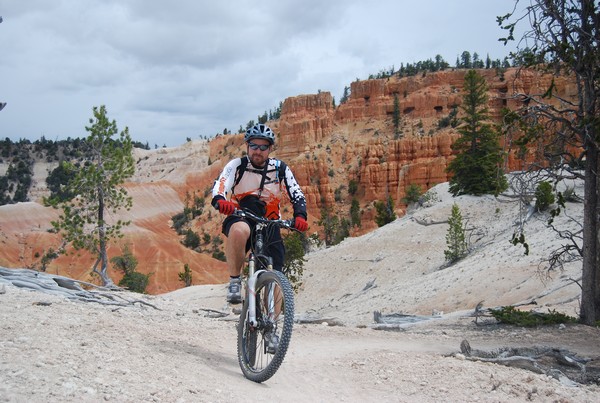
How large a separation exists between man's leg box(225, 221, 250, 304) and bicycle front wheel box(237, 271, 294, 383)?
159 millimetres

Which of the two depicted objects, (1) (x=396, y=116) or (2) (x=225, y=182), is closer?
(2) (x=225, y=182)

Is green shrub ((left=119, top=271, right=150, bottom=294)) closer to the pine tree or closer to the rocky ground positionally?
the pine tree

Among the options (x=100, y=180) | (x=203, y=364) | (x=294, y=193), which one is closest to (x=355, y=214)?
(x=100, y=180)

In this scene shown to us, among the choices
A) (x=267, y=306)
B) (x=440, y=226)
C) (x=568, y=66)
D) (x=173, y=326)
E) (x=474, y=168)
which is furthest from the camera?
(x=474, y=168)

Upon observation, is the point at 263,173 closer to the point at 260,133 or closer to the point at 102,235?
the point at 260,133

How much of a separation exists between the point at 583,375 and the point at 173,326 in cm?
523

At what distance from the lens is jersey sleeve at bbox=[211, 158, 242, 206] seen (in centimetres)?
569

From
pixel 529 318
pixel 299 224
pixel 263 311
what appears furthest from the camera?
pixel 529 318

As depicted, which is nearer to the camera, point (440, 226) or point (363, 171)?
point (440, 226)

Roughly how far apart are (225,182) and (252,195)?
1.17ft

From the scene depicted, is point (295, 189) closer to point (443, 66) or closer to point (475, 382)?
point (475, 382)

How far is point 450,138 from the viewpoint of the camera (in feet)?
291

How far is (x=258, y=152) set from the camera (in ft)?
19.3

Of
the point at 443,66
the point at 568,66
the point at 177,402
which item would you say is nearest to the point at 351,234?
the point at 443,66
